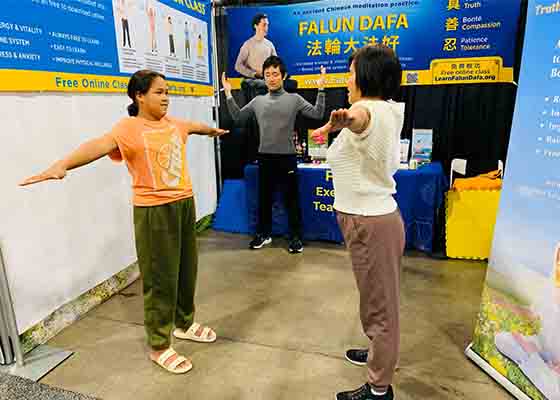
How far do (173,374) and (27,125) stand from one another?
150 cm

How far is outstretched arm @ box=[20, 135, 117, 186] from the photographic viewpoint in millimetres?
1455

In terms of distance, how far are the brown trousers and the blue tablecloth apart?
75.0 inches

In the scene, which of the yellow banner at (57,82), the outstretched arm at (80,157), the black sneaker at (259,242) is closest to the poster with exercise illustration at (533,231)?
the outstretched arm at (80,157)

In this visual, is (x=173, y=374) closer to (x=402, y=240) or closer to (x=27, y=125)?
(x=402, y=240)

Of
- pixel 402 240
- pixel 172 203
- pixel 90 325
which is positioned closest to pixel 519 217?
pixel 402 240

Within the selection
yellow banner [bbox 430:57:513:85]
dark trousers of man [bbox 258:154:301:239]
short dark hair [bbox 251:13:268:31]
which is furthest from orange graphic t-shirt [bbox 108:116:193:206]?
yellow banner [bbox 430:57:513:85]

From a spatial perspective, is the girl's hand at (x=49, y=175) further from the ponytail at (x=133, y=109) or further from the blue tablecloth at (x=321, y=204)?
the blue tablecloth at (x=321, y=204)

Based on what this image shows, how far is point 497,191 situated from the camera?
3.07 m

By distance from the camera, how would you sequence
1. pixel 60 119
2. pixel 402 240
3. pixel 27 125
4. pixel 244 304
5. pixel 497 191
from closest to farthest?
pixel 402 240, pixel 27 125, pixel 60 119, pixel 244 304, pixel 497 191

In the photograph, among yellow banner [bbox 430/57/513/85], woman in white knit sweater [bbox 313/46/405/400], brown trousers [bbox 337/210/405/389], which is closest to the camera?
woman in white knit sweater [bbox 313/46/405/400]

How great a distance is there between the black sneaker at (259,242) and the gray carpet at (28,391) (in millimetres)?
1976

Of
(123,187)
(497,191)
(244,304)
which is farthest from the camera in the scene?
(497,191)

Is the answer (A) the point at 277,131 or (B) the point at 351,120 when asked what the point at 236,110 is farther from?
(B) the point at 351,120

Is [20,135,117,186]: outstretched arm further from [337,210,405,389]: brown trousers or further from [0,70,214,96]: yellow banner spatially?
[337,210,405,389]: brown trousers
